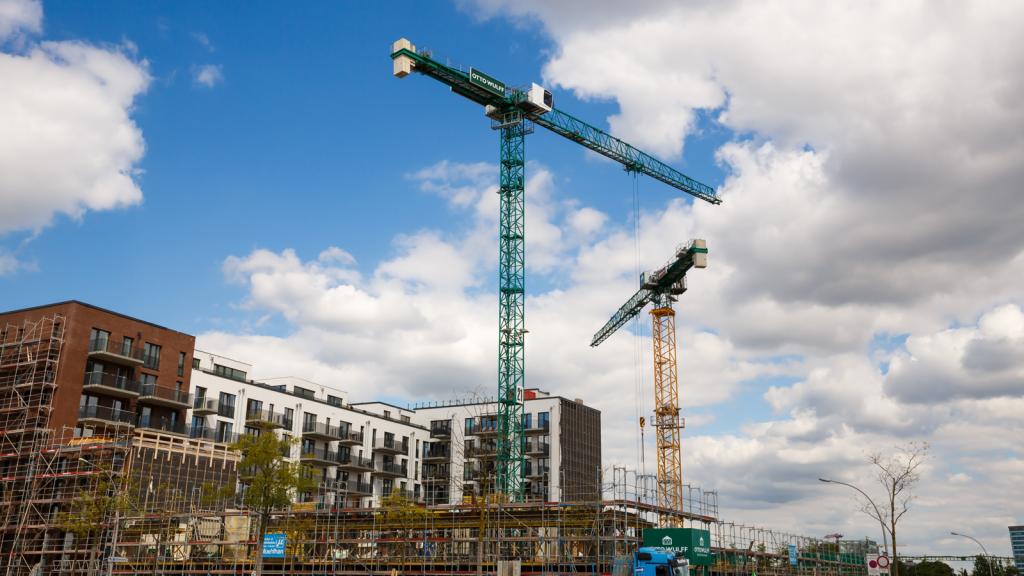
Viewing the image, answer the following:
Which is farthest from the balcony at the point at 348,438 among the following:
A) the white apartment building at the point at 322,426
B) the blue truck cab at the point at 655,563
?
the blue truck cab at the point at 655,563

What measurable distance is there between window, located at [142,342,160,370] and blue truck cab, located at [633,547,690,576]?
46.0 meters

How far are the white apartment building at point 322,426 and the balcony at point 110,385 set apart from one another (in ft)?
28.0

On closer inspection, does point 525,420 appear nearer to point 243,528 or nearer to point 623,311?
point 623,311

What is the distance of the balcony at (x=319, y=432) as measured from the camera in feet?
287

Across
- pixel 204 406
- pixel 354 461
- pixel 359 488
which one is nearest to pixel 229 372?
pixel 204 406

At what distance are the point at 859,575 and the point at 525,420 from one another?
40.8 m

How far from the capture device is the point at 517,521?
1807 inches

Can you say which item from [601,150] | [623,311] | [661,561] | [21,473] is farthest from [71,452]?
[623,311]

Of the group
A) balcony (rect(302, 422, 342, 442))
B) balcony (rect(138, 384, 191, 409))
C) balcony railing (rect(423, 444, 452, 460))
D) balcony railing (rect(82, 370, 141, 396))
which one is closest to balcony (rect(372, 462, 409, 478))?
balcony railing (rect(423, 444, 452, 460))

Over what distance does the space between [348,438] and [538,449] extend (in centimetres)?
2216

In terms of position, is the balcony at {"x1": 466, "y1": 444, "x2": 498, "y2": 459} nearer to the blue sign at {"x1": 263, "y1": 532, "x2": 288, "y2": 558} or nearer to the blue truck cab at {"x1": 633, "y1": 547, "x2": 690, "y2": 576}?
the blue sign at {"x1": 263, "y1": 532, "x2": 288, "y2": 558}

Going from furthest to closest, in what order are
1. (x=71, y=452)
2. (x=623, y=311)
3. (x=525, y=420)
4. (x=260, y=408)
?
(x=623, y=311) < (x=525, y=420) < (x=260, y=408) < (x=71, y=452)

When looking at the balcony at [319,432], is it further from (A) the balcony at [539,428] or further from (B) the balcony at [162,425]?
(A) the balcony at [539,428]

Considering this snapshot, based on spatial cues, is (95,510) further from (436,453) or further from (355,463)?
(436,453)
